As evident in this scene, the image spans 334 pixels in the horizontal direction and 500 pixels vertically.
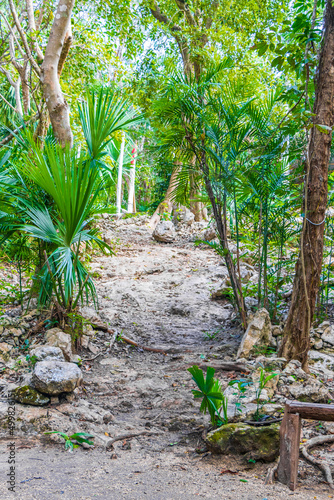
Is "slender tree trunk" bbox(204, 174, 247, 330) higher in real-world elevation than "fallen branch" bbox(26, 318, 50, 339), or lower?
higher

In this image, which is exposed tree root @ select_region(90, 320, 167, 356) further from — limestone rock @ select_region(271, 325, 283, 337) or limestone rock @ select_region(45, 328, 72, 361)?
limestone rock @ select_region(271, 325, 283, 337)

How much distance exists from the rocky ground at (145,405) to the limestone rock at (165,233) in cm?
378

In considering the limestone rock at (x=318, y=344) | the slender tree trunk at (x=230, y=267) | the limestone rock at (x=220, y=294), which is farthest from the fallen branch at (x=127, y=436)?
the limestone rock at (x=220, y=294)

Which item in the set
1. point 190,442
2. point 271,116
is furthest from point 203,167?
point 190,442

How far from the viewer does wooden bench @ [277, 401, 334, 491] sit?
187 cm

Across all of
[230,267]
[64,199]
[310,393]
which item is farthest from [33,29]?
[310,393]

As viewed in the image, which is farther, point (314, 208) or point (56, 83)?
point (56, 83)

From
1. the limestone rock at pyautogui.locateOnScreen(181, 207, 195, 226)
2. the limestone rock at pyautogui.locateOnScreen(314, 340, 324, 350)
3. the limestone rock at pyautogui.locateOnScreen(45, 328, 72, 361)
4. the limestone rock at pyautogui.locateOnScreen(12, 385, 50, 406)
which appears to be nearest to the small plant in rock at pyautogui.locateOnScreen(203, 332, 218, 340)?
the limestone rock at pyautogui.locateOnScreen(314, 340, 324, 350)

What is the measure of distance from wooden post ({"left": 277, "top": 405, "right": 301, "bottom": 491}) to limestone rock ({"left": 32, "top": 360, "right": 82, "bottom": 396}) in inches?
66.0

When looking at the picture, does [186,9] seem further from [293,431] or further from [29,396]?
[293,431]

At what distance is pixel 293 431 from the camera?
188 cm

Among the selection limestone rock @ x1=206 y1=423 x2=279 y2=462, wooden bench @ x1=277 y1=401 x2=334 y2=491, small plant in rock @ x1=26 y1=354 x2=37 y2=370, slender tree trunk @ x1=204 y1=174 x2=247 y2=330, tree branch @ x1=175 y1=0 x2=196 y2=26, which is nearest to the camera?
wooden bench @ x1=277 y1=401 x2=334 y2=491

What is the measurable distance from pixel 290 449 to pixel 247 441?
396mm

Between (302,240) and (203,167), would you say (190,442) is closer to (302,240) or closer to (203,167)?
(302,240)
